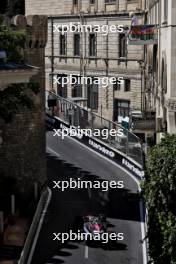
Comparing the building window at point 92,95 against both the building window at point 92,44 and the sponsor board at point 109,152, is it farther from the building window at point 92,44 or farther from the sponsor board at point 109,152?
the sponsor board at point 109,152

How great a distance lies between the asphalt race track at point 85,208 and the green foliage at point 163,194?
8316 mm

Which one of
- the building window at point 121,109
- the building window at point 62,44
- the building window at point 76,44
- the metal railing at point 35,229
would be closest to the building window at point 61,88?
the building window at point 62,44

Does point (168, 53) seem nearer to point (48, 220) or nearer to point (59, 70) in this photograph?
point (48, 220)

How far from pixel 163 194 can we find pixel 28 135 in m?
19.3

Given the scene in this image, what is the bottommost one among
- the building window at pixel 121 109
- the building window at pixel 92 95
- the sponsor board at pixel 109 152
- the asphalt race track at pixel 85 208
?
the asphalt race track at pixel 85 208

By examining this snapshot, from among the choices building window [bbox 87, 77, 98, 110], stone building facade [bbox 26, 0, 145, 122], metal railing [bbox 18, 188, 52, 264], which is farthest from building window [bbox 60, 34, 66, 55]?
metal railing [bbox 18, 188, 52, 264]

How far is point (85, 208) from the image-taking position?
3612 cm

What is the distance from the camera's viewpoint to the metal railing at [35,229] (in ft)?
93.5

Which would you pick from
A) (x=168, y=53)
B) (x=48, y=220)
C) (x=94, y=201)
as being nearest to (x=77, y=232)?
(x=48, y=220)

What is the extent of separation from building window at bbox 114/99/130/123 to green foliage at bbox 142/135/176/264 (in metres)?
43.3

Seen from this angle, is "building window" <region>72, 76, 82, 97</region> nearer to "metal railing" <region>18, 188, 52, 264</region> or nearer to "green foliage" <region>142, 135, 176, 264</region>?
"metal railing" <region>18, 188, 52, 264</region>

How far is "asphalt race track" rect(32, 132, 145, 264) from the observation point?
29.4 meters

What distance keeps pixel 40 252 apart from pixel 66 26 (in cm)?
4344

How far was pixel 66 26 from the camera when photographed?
6988 cm
